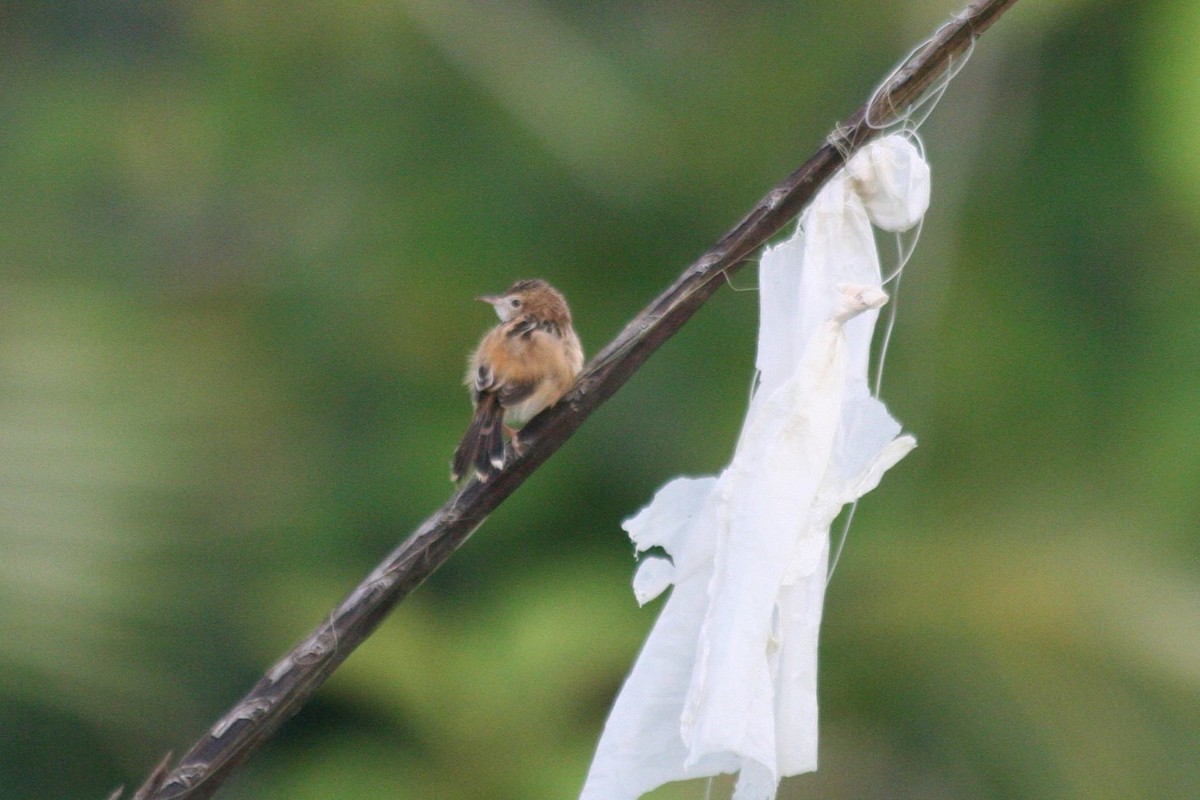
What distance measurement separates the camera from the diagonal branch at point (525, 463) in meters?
1.87

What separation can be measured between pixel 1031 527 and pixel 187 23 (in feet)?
16.0

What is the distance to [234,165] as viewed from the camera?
7000mm

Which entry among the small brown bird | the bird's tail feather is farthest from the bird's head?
the bird's tail feather

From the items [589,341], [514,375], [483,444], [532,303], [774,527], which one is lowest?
[774,527]

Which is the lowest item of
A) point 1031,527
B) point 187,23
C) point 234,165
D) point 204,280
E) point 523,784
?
point 523,784

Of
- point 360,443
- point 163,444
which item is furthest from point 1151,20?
point 163,444

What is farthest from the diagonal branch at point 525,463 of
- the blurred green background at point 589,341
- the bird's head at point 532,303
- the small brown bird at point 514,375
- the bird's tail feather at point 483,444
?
the blurred green background at point 589,341

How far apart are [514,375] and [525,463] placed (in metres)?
1.18

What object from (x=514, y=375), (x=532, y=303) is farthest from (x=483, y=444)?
(x=532, y=303)

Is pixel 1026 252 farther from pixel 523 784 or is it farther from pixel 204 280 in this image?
pixel 204 280

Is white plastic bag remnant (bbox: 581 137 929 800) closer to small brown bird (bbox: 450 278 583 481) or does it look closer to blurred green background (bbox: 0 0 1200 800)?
small brown bird (bbox: 450 278 583 481)

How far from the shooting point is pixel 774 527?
1.96m

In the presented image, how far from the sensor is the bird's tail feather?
109 inches

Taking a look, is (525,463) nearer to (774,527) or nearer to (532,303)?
(774,527)
